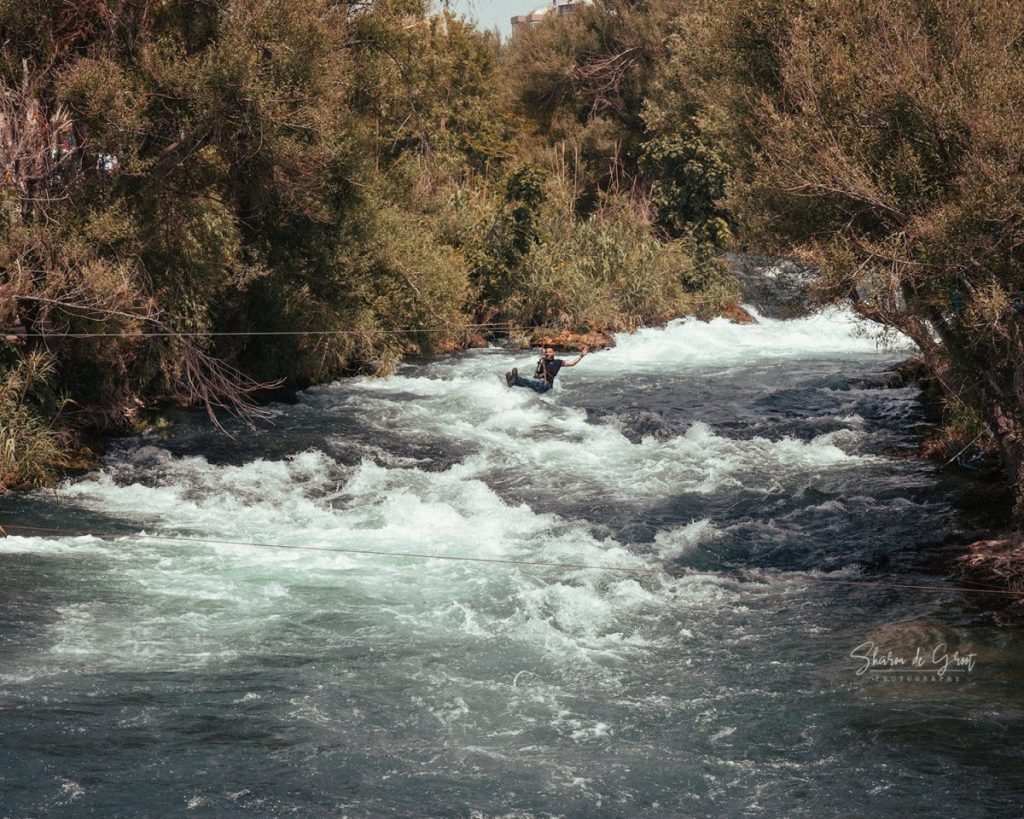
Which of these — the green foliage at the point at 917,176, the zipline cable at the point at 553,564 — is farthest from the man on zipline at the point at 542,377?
the zipline cable at the point at 553,564

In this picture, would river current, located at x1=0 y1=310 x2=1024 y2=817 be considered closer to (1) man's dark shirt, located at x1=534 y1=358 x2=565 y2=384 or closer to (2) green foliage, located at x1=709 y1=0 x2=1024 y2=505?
(1) man's dark shirt, located at x1=534 y1=358 x2=565 y2=384

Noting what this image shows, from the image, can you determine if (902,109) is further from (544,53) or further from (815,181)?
(544,53)

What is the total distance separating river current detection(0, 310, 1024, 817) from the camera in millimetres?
8320

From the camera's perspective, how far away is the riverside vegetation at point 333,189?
12555 millimetres

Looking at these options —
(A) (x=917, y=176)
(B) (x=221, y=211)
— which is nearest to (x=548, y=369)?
(B) (x=221, y=211)

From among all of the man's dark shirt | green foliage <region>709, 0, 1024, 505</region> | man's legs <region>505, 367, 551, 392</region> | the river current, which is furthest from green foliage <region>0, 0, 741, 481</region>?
the man's dark shirt

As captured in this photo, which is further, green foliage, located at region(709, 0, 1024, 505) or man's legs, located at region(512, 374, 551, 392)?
man's legs, located at region(512, 374, 551, 392)

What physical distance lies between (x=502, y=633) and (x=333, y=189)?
1039 centimetres

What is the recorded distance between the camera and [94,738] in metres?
8.67

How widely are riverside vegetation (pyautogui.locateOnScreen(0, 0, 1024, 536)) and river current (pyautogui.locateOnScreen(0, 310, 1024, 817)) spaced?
179 cm

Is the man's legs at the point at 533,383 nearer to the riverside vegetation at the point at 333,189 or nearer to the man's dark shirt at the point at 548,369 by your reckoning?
the man's dark shirt at the point at 548,369

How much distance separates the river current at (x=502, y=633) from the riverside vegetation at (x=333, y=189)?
1.79 metres

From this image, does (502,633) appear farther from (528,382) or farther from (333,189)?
(528,382)

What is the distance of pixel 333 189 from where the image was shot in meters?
19.3
